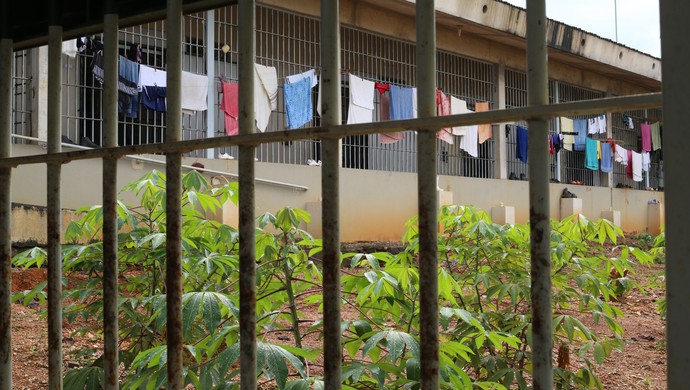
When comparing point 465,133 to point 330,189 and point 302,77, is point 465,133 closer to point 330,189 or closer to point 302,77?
point 302,77

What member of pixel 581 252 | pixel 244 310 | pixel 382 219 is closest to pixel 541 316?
pixel 244 310

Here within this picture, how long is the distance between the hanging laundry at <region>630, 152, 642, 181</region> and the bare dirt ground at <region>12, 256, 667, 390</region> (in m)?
11.1

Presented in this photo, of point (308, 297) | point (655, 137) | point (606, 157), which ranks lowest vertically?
point (308, 297)

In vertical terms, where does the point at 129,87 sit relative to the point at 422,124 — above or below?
above

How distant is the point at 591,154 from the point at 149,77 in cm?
978

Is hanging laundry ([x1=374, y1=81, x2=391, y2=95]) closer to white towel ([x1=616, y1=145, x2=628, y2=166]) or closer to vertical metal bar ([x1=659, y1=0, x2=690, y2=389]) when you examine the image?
white towel ([x1=616, y1=145, x2=628, y2=166])

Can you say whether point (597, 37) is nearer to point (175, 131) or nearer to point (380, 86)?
point (380, 86)

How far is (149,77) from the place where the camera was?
28.0 feet

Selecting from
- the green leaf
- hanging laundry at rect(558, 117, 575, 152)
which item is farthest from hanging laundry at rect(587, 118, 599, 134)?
the green leaf

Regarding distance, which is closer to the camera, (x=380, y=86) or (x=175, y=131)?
(x=175, y=131)

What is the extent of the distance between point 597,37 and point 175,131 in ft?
43.9

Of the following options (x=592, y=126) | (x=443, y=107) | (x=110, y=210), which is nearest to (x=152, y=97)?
(x=443, y=107)

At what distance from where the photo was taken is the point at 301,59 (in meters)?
10.5

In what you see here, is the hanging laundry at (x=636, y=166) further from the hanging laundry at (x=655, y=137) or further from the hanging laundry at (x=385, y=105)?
the hanging laundry at (x=385, y=105)
